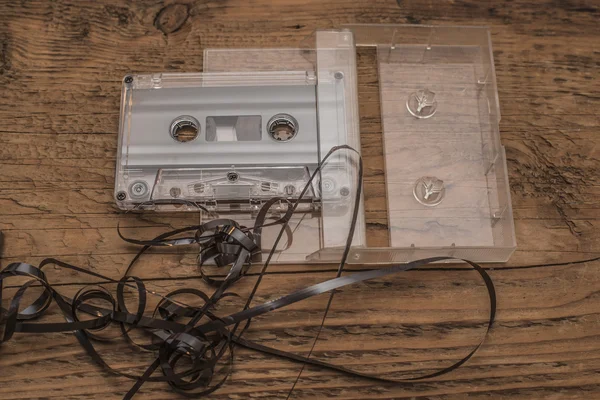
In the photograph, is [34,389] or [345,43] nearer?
[34,389]

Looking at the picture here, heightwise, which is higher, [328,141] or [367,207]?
[328,141]

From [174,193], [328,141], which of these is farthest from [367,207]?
[174,193]

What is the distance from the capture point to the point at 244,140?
5.76ft

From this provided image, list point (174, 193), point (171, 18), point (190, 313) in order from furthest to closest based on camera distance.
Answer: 1. point (171, 18)
2. point (174, 193)
3. point (190, 313)

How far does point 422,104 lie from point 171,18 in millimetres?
778

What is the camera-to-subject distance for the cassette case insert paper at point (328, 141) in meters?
1.69

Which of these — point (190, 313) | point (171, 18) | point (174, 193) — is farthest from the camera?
point (171, 18)

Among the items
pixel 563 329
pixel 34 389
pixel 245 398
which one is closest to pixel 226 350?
pixel 245 398

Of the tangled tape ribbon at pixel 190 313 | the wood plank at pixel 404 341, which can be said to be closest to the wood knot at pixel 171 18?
the tangled tape ribbon at pixel 190 313

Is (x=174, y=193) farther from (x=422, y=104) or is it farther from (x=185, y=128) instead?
(x=422, y=104)

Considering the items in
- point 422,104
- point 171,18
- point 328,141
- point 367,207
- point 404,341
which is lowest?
point 404,341

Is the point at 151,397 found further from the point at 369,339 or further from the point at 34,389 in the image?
A: the point at 369,339

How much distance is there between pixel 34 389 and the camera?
5.04 feet

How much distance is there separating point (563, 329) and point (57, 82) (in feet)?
4.97
